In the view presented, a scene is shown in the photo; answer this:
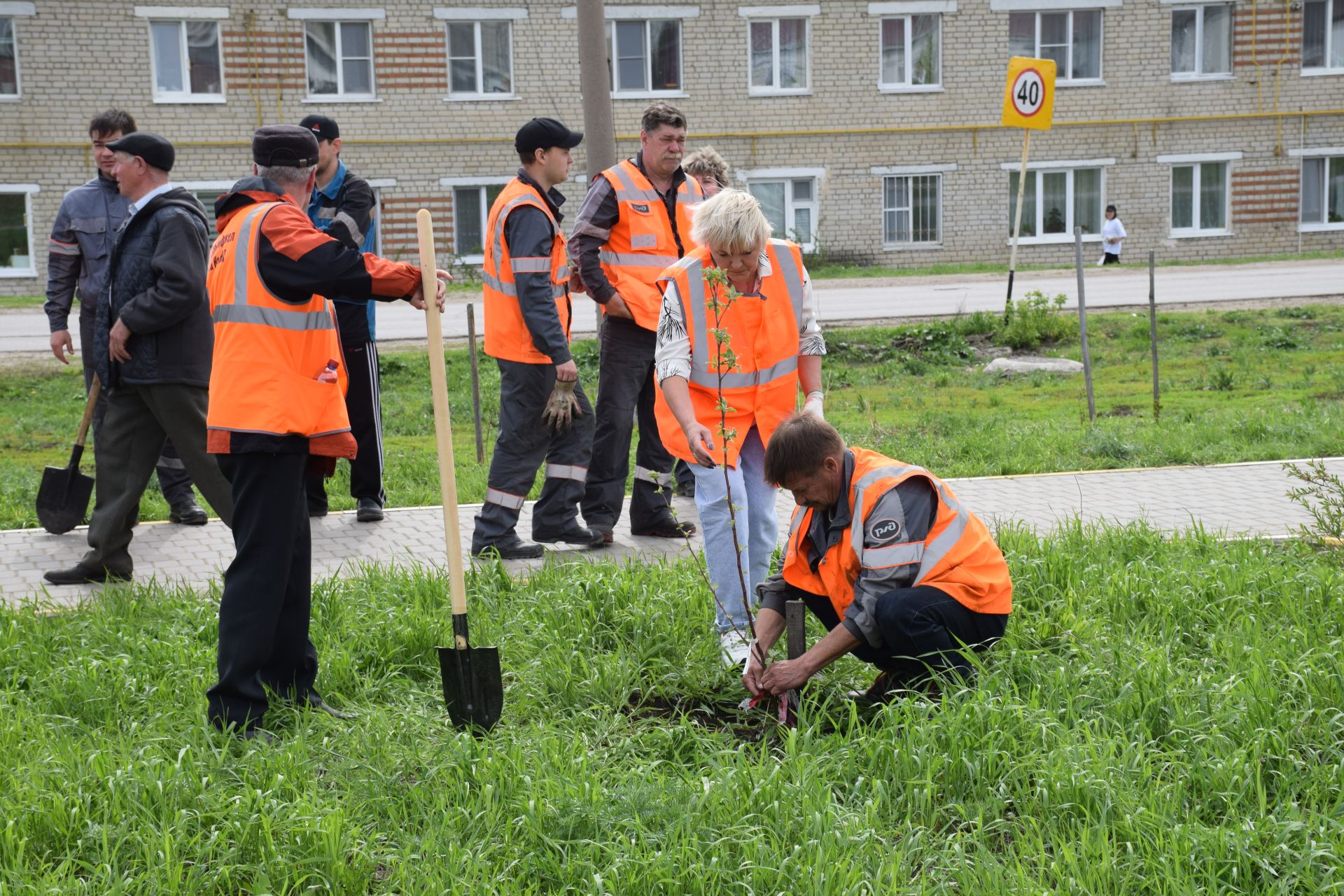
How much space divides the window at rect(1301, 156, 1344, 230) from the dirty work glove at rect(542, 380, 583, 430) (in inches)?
→ 1222

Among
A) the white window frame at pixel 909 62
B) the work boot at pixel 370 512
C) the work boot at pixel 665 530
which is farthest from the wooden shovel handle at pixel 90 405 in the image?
the white window frame at pixel 909 62

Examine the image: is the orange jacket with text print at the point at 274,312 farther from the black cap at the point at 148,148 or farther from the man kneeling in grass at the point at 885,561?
the black cap at the point at 148,148

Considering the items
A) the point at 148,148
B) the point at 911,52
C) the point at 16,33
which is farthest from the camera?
the point at 911,52

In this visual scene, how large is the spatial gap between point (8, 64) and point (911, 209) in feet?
65.7

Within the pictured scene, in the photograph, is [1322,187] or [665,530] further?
[1322,187]

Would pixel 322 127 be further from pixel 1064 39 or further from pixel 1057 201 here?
pixel 1064 39

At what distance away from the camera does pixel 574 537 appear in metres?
7.45

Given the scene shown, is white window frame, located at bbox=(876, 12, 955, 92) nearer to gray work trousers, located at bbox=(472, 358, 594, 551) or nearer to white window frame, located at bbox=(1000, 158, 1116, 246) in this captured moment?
white window frame, located at bbox=(1000, 158, 1116, 246)

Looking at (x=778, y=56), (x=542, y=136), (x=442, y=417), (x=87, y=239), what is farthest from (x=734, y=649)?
(x=778, y=56)

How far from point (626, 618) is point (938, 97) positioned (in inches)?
1125

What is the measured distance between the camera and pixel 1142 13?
106 ft

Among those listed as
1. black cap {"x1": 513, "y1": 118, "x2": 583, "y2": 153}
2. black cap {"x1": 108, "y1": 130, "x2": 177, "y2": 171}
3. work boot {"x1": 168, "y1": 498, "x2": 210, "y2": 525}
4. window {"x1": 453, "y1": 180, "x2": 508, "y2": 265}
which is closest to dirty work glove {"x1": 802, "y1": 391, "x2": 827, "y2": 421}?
black cap {"x1": 513, "y1": 118, "x2": 583, "y2": 153}

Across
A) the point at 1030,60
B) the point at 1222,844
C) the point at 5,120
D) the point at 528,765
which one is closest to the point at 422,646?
the point at 528,765

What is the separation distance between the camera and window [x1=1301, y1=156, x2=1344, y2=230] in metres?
33.4
